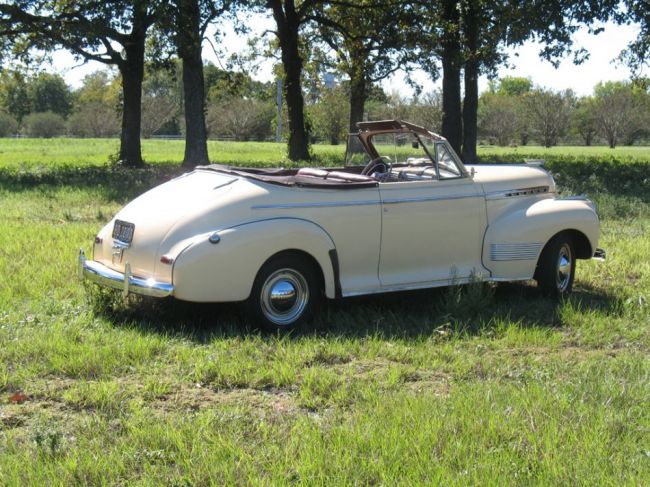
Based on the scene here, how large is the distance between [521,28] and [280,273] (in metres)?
16.1

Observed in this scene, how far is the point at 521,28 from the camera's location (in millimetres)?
19484

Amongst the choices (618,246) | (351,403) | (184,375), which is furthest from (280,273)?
(618,246)

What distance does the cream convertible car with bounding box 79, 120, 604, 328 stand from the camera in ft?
17.7

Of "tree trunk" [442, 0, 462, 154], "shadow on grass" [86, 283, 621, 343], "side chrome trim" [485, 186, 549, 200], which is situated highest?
"tree trunk" [442, 0, 462, 154]

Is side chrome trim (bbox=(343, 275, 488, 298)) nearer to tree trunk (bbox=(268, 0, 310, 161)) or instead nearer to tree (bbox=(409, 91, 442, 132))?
tree trunk (bbox=(268, 0, 310, 161))

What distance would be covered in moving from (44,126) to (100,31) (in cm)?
6630

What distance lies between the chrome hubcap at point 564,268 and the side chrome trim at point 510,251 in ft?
1.34

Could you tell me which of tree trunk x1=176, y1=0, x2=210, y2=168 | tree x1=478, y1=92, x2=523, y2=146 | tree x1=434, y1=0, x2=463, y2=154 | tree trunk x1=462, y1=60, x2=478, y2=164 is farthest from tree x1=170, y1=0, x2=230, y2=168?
tree x1=478, y1=92, x2=523, y2=146

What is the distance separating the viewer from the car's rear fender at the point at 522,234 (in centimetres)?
667

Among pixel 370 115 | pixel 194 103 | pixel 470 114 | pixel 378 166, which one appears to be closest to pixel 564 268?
pixel 378 166

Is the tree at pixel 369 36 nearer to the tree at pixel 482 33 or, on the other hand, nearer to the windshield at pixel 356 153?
the tree at pixel 482 33

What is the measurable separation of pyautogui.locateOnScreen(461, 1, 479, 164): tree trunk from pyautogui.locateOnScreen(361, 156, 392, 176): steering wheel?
14647mm

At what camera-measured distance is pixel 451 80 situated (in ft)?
73.4

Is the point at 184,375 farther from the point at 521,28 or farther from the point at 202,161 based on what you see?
the point at 521,28
